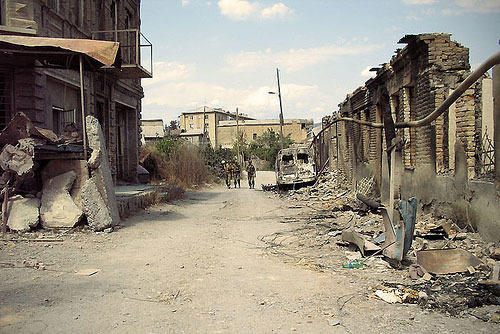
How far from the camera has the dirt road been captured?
3.90 metres

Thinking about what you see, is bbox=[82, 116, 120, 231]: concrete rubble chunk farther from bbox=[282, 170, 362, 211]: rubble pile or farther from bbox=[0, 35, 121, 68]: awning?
bbox=[282, 170, 362, 211]: rubble pile

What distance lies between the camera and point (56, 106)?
40.4 ft

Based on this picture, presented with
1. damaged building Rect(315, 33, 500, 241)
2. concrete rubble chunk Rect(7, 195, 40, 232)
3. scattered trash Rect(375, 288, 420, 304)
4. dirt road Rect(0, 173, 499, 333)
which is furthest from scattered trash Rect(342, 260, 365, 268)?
concrete rubble chunk Rect(7, 195, 40, 232)

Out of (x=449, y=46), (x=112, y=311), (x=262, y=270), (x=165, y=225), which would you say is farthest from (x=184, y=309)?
(x=449, y=46)

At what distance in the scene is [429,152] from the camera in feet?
30.1

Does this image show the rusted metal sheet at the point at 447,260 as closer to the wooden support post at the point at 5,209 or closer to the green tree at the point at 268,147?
the wooden support post at the point at 5,209

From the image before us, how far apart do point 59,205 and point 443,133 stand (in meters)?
7.70

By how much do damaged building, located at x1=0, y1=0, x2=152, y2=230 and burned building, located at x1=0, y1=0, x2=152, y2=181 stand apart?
24mm

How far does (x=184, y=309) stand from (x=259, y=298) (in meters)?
0.84

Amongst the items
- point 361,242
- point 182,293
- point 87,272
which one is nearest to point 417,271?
point 361,242

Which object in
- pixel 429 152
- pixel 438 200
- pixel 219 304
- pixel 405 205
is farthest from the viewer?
pixel 429 152

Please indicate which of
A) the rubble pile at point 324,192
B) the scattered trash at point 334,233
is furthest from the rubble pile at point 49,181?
the rubble pile at point 324,192

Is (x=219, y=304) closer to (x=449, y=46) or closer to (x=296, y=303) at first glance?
(x=296, y=303)

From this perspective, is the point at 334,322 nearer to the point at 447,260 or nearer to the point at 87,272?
the point at 447,260
